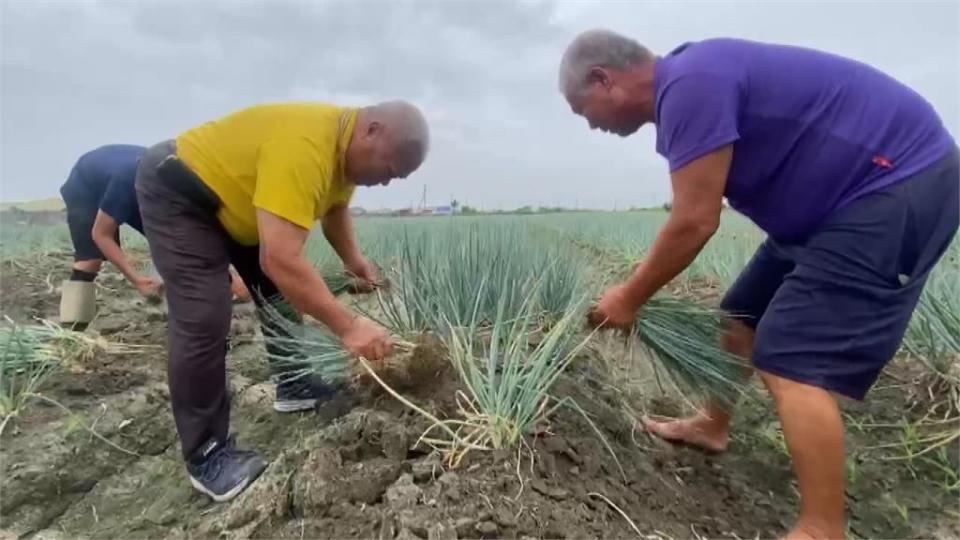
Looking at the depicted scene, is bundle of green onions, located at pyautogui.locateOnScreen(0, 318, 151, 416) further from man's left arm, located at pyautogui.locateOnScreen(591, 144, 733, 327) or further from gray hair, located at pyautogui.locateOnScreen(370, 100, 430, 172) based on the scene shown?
man's left arm, located at pyautogui.locateOnScreen(591, 144, 733, 327)

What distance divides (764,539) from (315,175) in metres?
1.39

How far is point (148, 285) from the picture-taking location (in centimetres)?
399

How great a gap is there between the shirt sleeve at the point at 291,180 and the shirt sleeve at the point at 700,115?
0.87 metres

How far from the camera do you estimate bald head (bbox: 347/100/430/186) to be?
1987mm

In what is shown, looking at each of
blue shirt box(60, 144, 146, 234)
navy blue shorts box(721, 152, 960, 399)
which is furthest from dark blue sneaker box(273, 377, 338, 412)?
blue shirt box(60, 144, 146, 234)

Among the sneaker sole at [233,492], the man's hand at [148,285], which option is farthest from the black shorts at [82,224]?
the sneaker sole at [233,492]

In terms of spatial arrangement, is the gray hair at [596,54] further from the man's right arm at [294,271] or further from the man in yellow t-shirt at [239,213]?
the man's right arm at [294,271]

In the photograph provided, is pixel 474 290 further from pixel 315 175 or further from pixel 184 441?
pixel 184 441

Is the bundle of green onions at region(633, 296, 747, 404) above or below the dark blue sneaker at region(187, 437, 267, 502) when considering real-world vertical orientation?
above

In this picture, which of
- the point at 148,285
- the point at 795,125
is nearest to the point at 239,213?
the point at 795,125

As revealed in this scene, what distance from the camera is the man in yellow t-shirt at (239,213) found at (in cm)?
189

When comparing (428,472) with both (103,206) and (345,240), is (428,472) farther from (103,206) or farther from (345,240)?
(103,206)

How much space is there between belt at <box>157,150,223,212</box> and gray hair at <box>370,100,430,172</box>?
51 cm

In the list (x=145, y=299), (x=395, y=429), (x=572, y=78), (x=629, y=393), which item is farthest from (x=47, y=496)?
(x=145, y=299)
